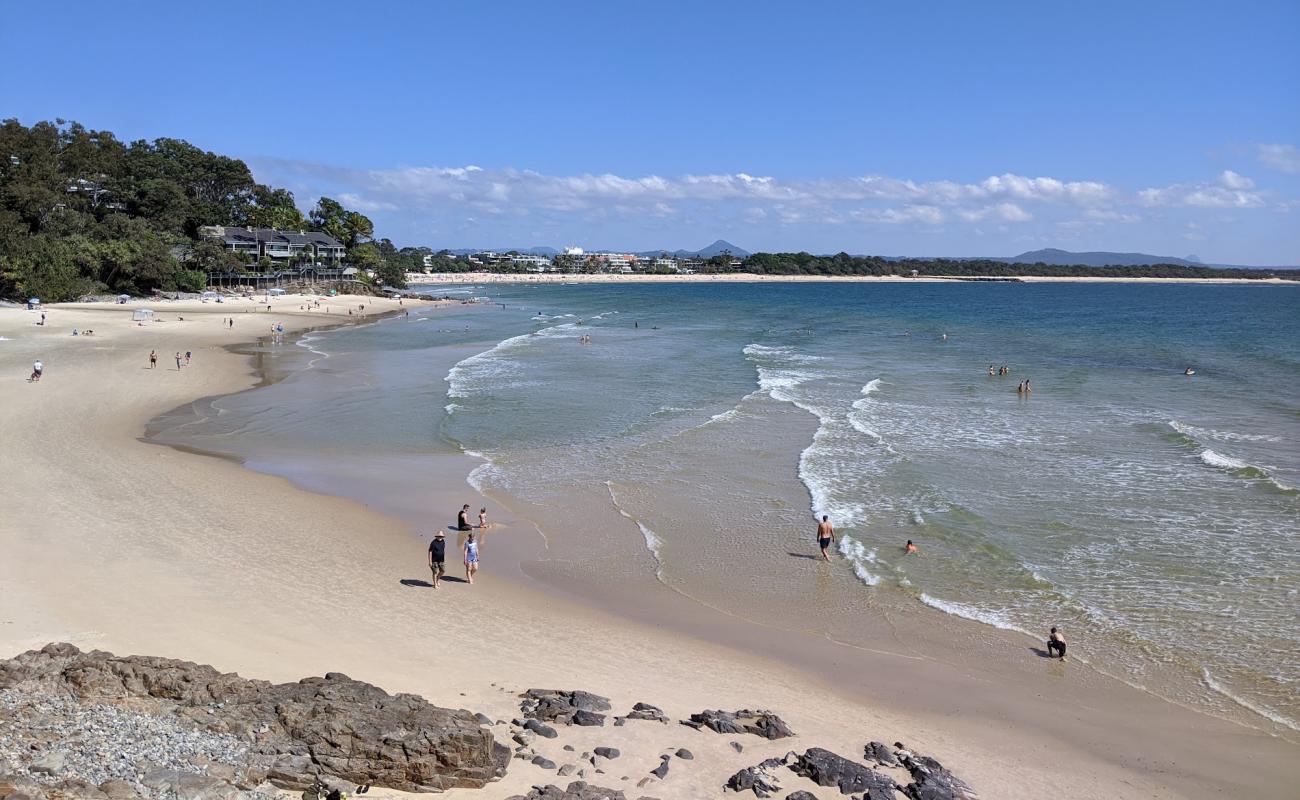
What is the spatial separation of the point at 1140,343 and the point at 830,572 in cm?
5463

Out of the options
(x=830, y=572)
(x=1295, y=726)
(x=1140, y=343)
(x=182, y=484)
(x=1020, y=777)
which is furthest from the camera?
(x=1140, y=343)

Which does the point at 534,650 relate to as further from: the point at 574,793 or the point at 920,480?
the point at 920,480

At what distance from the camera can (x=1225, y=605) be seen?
14398mm

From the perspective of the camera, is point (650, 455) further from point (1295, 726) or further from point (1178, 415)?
point (1178, 415)

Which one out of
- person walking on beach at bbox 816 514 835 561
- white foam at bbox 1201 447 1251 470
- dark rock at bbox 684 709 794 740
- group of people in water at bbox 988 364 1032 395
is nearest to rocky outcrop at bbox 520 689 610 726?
dark rock at bbox 684 709 794 740

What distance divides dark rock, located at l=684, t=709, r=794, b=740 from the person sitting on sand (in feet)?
16.1

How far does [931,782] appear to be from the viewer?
9.22m

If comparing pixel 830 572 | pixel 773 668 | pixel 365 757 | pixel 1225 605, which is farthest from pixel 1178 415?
pixel 365 757

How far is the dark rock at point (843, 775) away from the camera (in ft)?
29.4

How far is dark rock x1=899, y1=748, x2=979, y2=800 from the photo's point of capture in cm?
899

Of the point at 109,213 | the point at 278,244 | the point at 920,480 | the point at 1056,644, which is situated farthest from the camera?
the point at 278,244

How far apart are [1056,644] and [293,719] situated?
10.5 m

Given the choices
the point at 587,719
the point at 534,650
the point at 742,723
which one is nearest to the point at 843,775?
the point at 742,723

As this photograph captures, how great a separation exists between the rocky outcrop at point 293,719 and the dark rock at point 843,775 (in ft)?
10.7
